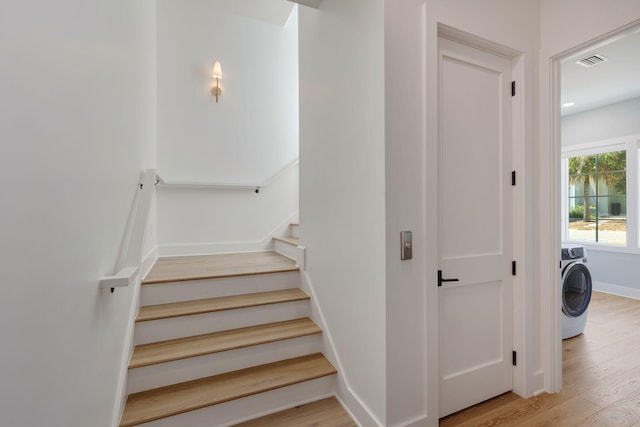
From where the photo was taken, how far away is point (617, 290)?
13.8 feet

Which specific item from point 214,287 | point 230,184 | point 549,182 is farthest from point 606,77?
point 214,287

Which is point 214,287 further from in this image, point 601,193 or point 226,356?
point 601,193

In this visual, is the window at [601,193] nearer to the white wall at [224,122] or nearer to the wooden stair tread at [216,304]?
the white wall at [224,122]

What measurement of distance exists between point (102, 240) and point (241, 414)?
1.25 metres

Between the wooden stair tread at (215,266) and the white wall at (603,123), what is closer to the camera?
the wooden stair tread at (215,266)

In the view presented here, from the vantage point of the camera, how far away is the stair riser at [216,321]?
1.88 metres

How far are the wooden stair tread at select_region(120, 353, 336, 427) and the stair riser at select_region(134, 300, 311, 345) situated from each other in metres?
0.32

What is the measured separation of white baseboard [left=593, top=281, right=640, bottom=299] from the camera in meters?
4.03

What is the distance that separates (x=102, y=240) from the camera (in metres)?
1.26

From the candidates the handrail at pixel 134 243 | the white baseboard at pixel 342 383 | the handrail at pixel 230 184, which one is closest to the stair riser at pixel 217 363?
the white baseboard at pixel 342 383

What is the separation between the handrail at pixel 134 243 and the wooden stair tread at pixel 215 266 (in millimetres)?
597

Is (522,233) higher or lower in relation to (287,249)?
higher

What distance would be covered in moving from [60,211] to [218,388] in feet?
4.46

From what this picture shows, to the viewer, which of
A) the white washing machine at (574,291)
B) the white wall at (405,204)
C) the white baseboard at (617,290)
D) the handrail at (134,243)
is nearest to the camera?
the handrail at (134,243)
